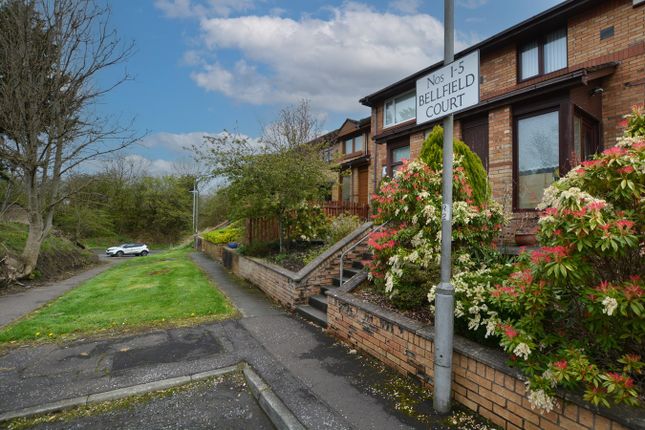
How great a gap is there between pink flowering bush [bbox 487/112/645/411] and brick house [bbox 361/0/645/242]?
4.46m

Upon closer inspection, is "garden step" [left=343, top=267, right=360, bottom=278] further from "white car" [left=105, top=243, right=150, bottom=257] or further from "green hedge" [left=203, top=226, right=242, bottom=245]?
"white car" [left=105, top=243, right=150, bottom=257]

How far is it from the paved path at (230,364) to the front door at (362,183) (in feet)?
42.3

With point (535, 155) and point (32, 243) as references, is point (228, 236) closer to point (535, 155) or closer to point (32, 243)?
point (32, 243)

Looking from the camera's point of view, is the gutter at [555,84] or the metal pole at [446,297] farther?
the gutter at [555,84]

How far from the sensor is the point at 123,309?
6.83 metres

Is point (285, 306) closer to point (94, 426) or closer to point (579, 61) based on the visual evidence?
point (94, 426)

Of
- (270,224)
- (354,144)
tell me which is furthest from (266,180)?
(354,144)

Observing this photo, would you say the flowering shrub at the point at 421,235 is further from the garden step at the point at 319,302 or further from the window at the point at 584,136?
the window at the point at 584,136

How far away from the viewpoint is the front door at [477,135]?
9.26 meters

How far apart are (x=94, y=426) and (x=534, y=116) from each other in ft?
31.4

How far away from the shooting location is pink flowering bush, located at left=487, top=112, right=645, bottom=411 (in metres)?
2.15

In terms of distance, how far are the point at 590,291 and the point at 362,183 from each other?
16.3m

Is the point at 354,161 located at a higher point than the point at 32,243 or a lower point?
higher

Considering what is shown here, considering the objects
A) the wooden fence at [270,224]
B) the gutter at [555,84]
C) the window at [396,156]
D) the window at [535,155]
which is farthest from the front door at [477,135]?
the wooden fence at [270,224]
